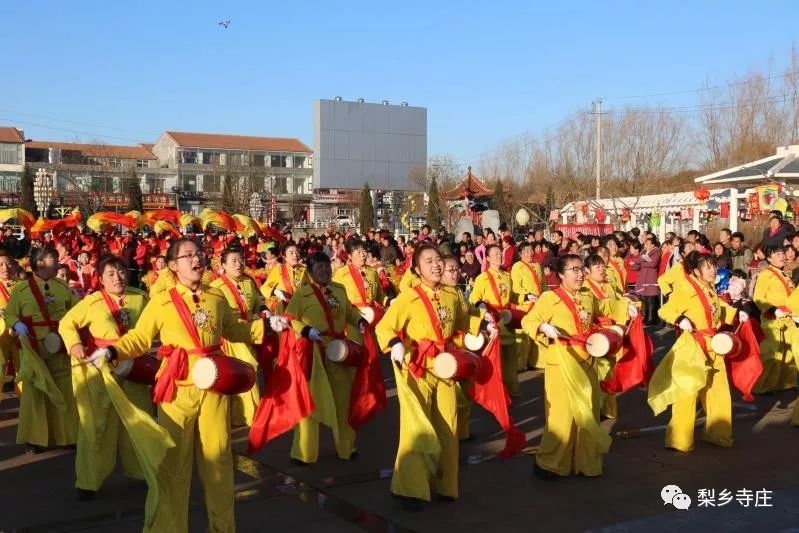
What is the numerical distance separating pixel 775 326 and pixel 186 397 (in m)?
6.84

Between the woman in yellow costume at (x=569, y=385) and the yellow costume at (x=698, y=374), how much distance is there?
3.19 feet

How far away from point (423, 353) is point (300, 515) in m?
1.26

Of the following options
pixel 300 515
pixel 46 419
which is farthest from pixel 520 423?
pixel 46 419

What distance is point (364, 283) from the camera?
8773 millimetres

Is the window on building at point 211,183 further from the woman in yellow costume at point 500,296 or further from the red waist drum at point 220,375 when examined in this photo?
the red waist drum at point 220,375

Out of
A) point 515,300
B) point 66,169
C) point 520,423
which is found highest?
point 66,169

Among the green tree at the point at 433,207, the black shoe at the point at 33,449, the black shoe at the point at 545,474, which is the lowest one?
the black shoe at the point at 33,449

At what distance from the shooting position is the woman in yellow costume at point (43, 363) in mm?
7199

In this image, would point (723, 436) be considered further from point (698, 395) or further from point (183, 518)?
point (183, 518)

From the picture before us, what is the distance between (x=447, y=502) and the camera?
591 cm

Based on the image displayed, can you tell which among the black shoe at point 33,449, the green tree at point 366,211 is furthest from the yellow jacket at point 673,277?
the green tree at point 366,211

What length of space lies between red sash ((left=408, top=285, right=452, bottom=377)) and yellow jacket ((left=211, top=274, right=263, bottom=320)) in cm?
271

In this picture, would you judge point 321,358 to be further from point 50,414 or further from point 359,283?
point 50,414

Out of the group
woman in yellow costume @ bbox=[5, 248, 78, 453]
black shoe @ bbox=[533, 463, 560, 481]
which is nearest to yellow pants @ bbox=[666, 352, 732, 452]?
black shoe @ bbox=[533, 463, 560, 481]
